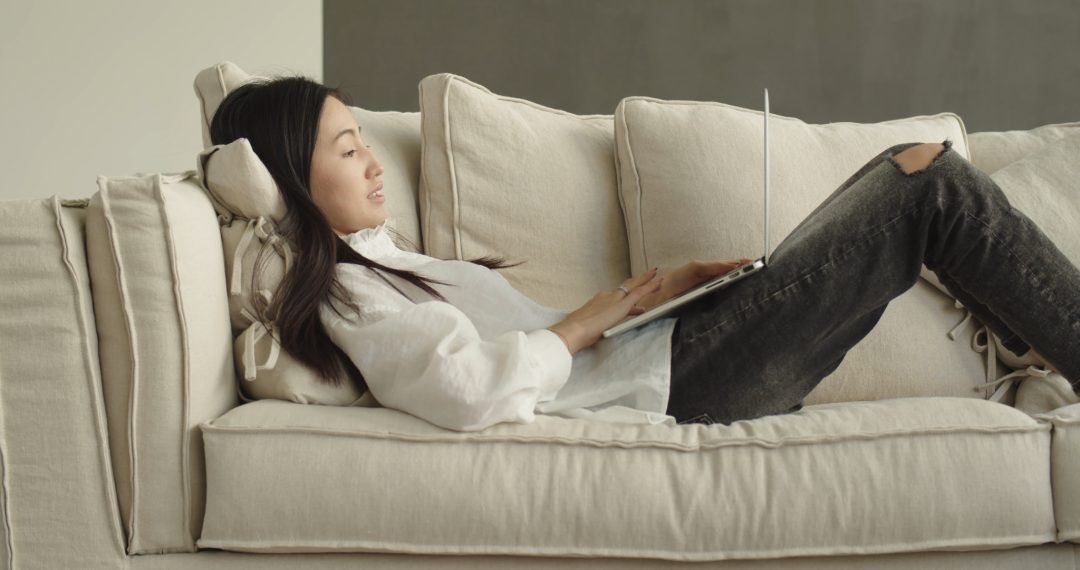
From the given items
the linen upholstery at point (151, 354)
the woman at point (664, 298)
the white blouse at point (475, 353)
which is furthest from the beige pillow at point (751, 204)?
the linen upholstery at point (151, 354)

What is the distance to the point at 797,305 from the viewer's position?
1.50 meters

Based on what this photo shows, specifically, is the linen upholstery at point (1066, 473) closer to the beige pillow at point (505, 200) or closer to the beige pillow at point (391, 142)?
the beige pillow at point (505, 200)

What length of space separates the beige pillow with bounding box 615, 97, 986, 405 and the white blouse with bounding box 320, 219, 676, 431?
0.34 meters

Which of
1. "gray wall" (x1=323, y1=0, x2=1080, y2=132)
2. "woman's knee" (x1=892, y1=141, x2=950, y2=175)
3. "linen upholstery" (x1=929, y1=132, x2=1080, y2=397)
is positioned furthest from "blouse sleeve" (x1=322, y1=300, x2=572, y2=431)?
"gray wall" (x1=323, y1=0, x2=1080, y2=132)

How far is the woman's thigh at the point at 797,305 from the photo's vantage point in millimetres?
1482

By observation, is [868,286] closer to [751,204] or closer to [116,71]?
[751,204]

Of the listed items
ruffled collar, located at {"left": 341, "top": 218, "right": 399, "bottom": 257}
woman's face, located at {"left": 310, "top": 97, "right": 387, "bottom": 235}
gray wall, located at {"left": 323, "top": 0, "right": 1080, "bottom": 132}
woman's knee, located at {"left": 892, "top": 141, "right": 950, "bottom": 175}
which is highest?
gray wall, located at {"left": 323, "top": 0, "right": 1080, "bottom": 132}

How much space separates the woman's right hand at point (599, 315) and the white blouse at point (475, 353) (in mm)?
33

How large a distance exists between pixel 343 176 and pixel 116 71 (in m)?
1.52

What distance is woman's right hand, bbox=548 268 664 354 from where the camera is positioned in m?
1.53

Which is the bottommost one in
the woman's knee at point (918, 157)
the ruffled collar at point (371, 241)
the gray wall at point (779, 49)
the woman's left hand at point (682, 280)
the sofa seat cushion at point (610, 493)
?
the sofa seat cushion at point (610, 493)

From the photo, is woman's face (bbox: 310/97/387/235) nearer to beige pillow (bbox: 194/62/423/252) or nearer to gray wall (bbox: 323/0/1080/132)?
beige pillow (bbox: 194/62/423/252)

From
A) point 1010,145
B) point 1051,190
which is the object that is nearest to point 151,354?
point 1051,190

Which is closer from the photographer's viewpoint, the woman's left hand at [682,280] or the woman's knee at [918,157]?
the woman's knee at [918,157]
